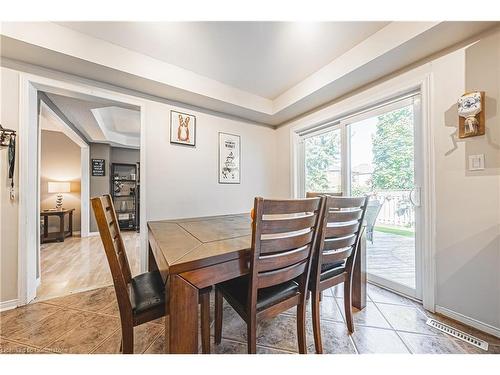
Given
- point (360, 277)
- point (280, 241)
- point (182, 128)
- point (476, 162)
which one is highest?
point (182, 128)

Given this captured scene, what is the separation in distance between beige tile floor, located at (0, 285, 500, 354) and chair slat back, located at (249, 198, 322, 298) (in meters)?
0.63

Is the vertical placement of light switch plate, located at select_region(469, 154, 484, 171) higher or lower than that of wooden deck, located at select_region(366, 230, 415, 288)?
higher

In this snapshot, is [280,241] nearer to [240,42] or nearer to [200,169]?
[240,42]

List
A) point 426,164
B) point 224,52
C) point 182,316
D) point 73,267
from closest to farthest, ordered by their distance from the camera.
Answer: point 182,316, point 426,164, point 224,52, point 73,267

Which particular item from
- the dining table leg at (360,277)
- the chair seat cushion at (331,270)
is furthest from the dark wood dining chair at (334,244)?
the dining table leg at (360,277)

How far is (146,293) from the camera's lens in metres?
1.13

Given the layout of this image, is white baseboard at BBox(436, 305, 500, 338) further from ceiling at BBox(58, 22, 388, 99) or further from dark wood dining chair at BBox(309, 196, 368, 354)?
ceiling at BBox(58, 22, 388, 99)

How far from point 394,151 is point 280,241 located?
5.88 ft

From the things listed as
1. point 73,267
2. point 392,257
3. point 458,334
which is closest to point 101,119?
point 73,267

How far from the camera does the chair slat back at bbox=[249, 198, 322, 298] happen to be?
920 millimetres

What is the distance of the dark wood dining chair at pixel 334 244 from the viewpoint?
1181 millimetres

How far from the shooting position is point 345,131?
2.48m

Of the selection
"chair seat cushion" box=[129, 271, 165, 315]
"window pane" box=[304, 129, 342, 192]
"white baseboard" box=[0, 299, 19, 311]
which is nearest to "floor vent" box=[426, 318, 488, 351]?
"window pane" box=[304, 129, 342, 192]
